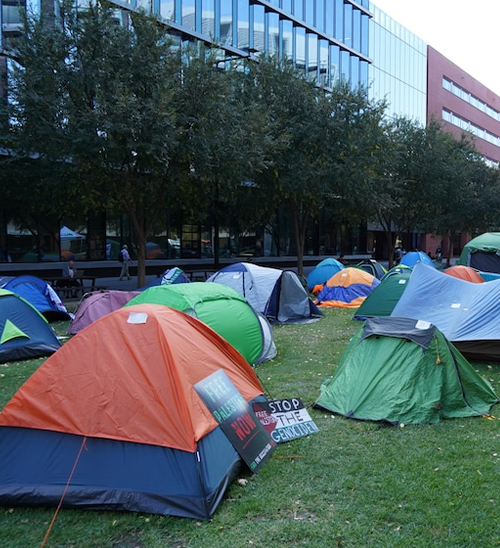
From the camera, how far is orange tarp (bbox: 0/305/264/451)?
4707 millimetres

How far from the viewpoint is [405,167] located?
87.9 ft

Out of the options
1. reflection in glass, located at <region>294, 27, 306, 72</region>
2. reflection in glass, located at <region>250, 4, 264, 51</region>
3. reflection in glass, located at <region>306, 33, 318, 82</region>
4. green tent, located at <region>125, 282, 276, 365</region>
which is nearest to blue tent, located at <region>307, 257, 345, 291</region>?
green tent, located at <region>125, 282, 276, 365</region>

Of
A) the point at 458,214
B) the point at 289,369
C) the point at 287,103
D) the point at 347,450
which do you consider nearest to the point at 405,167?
the point at 458,214

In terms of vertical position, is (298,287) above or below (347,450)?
above

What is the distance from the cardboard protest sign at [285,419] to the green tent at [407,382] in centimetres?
64

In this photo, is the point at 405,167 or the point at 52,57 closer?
the point at 52,57

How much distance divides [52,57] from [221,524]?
13.1m

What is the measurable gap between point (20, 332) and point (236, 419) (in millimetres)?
Result: 6366

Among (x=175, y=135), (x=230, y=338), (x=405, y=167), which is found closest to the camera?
(x=230, y=338)

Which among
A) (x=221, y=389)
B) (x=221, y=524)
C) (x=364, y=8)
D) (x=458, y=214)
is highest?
(x=364, y=8)

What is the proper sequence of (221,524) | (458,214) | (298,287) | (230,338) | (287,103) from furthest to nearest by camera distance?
(458,214) → (287,103) → (298,287) → (230,338) → (221,524)

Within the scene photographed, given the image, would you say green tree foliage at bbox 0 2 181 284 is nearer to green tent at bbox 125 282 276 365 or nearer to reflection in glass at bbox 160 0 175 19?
green tent at bbox 125 282 276 365

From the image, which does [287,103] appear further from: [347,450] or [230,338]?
[347,450]

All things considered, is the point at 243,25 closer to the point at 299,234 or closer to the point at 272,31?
the point at 272,31
